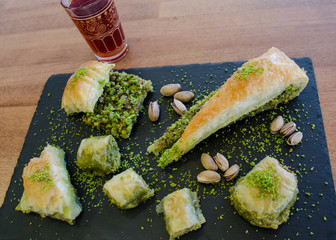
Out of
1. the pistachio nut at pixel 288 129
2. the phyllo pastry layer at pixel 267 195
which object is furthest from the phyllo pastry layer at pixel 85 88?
the pistachio nut at pixel 288 129

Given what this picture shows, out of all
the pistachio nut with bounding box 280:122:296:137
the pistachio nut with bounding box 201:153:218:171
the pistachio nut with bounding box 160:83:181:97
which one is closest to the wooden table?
the pistachio nut with bounding box 280:122:296:137

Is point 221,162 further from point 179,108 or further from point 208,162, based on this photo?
point 179,108

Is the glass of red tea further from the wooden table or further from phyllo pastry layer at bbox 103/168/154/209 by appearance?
phyllo pastry layer at bbox 103/168/154/209

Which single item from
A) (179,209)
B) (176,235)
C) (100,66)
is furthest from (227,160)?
(100,66)

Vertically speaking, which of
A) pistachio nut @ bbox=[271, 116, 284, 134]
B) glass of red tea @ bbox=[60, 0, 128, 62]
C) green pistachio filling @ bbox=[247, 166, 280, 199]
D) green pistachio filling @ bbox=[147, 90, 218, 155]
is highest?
glass of red tea @ bbox=[60, 0, 128, 62]

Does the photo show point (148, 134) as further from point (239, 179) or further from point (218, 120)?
point (239, 179)

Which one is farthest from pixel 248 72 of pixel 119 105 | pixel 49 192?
pixel 49 192

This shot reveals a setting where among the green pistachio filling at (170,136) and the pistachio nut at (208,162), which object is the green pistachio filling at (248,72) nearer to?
the green pistachio filling at (170,136)
